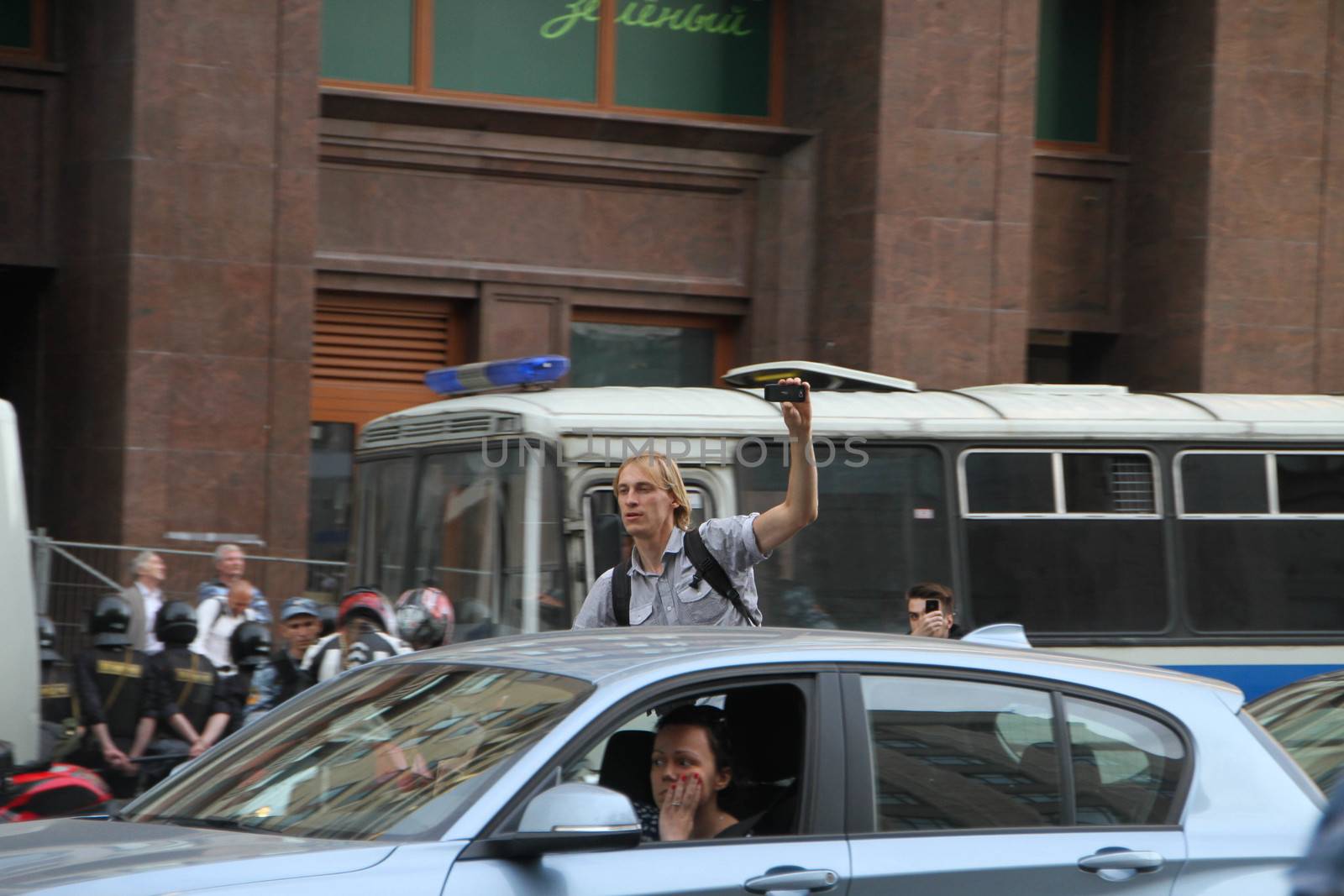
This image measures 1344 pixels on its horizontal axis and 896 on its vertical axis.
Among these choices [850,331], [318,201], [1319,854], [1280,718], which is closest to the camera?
[1319,854]

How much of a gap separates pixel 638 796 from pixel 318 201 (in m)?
10.4

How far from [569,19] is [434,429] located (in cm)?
589

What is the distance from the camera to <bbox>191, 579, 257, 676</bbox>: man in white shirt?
1014 centimetres

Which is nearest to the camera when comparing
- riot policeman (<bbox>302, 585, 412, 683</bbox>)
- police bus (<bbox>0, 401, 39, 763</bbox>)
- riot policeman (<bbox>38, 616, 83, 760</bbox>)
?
police bus (<bbox>0, 401, 39, 763</bbox>)

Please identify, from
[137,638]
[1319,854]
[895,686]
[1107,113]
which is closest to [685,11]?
[1107,113]

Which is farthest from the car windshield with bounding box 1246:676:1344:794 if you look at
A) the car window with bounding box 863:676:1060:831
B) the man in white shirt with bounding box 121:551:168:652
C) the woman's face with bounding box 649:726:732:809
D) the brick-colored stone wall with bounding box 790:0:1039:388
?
the brick-colored stone wall with bounding box 790:0:1039:388

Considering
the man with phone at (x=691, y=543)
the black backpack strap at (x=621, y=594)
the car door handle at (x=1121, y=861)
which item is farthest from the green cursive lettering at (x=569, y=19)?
the car door handle at (x=1121, y=861)

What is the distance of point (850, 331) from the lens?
1465 centimetres

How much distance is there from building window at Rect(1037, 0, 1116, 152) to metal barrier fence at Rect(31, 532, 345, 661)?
8091 mm

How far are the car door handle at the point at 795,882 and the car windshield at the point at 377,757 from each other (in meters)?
0.55

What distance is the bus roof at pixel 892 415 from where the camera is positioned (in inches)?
359

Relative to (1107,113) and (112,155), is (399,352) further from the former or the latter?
(1107,113)

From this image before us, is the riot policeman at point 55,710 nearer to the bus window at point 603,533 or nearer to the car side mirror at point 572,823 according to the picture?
the bus window at point 603,533

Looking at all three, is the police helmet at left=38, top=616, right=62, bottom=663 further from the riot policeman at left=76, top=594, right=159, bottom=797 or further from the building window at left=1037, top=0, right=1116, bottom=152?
the building window at left=1037, top=0, right=1116, bottom=152
